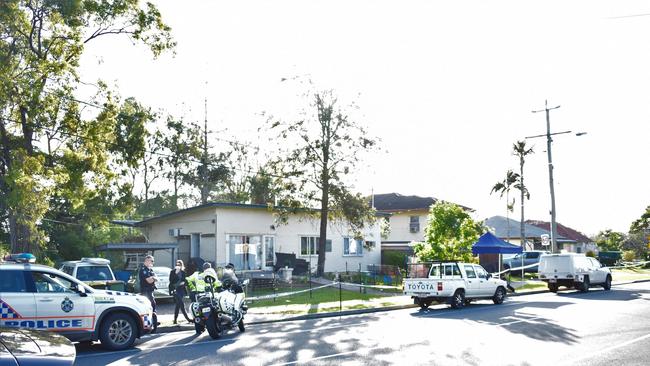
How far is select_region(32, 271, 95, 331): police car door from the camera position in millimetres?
11336

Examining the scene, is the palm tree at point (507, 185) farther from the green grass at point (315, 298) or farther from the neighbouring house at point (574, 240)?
the green grass at point (315, 298)

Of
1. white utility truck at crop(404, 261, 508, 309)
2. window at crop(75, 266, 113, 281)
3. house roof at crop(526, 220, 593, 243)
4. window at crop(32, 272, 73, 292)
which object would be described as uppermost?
house roof at crop(526, 220, 593, 243)

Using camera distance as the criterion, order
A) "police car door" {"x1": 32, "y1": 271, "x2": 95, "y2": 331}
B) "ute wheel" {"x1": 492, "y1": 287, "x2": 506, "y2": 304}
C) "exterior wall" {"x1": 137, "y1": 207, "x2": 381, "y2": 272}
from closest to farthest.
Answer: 1. "police car door" {"x1": 32, "y1": 271, "x2": 95, "y2": 331}
2. "ute wheel" {"x1": 492, "y1": 287, "x2": 506, "y2": 304}
3. "exterior wall" {"x1": 137, "y1": 207, "x2": 381, "y2": 272}

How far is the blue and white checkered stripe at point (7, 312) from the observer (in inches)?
429

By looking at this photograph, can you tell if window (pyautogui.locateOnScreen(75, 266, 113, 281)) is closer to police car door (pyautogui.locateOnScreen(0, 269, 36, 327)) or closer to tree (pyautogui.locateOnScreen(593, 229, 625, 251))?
police car door (pyautogui.locateOnScreen(0, 269, 36, 327))

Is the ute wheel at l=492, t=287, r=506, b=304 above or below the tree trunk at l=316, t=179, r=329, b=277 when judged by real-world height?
below

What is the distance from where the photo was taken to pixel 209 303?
543 inches

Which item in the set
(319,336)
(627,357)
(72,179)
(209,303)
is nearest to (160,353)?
(209,303)

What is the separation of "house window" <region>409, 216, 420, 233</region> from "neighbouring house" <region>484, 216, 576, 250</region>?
1315 cm

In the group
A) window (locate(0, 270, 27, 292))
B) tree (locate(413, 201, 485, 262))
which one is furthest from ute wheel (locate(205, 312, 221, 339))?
tree (locate(413, 201, 485, 262))

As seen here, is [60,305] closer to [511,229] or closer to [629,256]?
[511,229]

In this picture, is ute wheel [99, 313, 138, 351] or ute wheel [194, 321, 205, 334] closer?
ute wheel [99, 313, 138, 351]

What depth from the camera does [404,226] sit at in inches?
1916

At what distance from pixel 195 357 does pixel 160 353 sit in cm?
105
